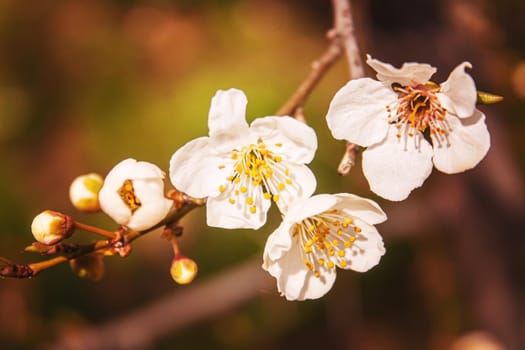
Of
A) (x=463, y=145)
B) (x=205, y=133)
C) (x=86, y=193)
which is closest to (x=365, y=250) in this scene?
(x=463, y=145)

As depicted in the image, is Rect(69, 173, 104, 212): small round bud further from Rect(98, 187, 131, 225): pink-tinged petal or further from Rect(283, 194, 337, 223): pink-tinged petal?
Rect(283, 194, 337, 223): pink-tinged petal

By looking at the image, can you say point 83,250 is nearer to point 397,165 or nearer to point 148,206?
point 148,206

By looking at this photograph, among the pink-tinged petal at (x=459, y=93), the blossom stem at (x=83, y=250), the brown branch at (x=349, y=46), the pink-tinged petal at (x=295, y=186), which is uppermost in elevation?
the brown branch at (x=349, y=46)

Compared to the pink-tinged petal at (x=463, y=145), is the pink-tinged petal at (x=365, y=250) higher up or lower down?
lower down

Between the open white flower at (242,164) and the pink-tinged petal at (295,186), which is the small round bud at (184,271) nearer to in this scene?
the open white flower at (242,164)

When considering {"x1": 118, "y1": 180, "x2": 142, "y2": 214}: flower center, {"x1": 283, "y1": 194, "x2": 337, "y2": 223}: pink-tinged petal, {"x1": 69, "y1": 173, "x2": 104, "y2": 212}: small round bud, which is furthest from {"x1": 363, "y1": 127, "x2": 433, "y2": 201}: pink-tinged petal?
{"x1": 69, "y1": 173, "x2": 104, "y2": 212}: small round bud

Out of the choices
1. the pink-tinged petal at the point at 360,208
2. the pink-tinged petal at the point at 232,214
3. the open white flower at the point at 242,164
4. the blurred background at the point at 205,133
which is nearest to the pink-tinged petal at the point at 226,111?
the open white flower at the point at 242,164
